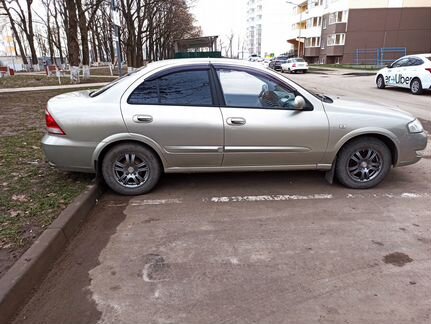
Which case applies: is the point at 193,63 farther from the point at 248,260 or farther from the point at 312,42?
the point at 312,42

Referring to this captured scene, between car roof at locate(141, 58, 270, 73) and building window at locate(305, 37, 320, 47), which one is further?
building window at locate(305, 37, 320, 47)

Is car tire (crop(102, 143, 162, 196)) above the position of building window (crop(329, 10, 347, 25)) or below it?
below

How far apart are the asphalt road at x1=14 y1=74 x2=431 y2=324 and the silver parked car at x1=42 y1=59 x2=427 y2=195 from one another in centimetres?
46

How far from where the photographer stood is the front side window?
442cm

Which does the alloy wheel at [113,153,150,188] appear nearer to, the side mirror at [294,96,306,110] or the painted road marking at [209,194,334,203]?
the painted road marking at [209,194,334,203]

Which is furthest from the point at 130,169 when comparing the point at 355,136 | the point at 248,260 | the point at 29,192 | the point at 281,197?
the point at 355,136

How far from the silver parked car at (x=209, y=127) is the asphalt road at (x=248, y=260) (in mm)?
455

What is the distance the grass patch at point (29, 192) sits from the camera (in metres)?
3.42

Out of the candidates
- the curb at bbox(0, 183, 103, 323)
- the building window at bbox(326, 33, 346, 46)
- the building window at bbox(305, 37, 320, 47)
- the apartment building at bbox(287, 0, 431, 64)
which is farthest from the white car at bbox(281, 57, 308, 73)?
the curb at bbox(0, 183, 103, 323)

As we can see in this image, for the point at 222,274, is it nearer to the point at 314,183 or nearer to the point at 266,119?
the point at 266,119

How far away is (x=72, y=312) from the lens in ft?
8.38

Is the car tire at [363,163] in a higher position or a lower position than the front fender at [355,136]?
lower

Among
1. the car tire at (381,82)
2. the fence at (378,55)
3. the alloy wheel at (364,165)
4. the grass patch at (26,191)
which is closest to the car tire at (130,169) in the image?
the grass patch at (26,191)

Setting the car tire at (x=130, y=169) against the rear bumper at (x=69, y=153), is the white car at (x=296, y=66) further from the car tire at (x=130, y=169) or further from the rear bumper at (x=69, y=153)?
the rear bumper at (x=69, y=153)
